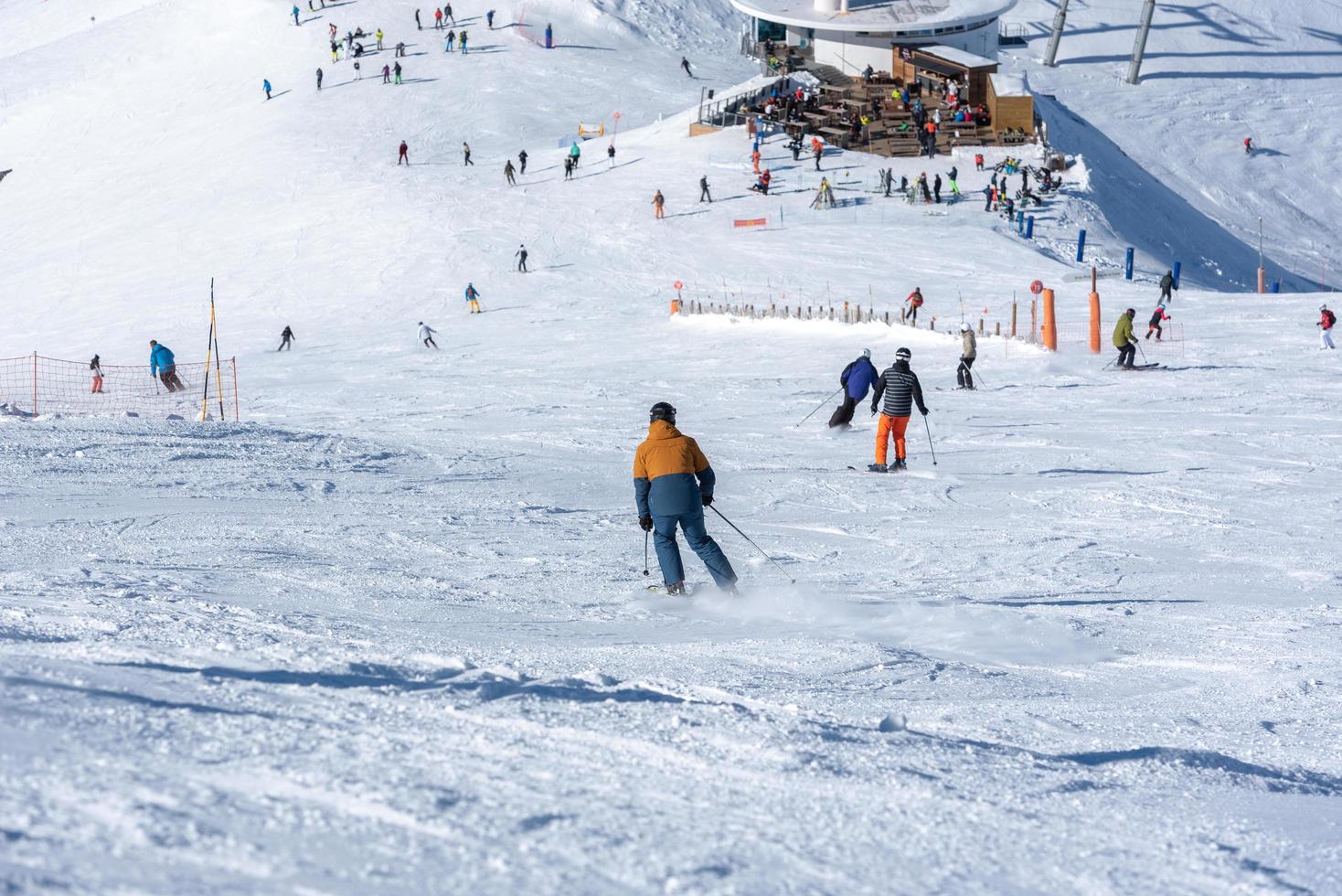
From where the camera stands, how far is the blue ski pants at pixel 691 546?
9078 mm

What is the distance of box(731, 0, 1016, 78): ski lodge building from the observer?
2206 inches

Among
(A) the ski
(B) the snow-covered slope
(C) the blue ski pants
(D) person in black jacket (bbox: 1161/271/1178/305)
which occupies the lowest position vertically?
(A) the ski

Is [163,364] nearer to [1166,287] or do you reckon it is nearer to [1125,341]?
[1125,341]

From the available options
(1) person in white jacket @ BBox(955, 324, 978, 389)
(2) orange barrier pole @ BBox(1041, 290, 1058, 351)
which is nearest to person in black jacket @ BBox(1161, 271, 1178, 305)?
(2) orange barrier pole @ BBox(1041, 290, 1058, 351)

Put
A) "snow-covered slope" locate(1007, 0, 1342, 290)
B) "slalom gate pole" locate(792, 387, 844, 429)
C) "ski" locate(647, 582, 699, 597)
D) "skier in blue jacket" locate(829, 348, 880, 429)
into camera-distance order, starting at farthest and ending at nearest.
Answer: "snow-covered slope" locate(1007, 0, 1342, 290) → "slalom gate pole" locate(792, 387, 844, 429) → "skier in blue jacket" locate(829, 348, 880, 429) → "ski" locate(647, 582, 699, 597)

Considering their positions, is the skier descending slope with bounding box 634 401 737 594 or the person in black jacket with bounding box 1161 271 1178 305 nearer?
the skier descending slope with bounding box 634 401 737 594

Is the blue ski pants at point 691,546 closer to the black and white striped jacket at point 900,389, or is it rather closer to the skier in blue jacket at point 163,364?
the black and white striped jacket at point 900,389

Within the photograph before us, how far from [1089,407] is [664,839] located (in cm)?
1704

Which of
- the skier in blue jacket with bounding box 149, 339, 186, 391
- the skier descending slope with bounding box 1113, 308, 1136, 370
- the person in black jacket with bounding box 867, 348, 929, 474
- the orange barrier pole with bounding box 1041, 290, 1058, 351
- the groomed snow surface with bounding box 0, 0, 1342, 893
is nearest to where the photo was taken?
the groomed snow surface with bounding box 0, 0, 1342, 893

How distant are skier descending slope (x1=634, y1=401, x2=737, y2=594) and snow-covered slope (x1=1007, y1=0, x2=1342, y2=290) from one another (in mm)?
36125

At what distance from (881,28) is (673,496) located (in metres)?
50.0

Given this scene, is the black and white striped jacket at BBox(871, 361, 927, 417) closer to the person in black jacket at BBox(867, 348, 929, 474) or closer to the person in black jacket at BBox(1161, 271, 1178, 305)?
the person in black jacket at BBox(867, 348, 929, 474)

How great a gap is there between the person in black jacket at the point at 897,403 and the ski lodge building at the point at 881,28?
1634 inches

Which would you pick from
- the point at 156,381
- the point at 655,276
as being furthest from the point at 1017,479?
the point at 655,276
